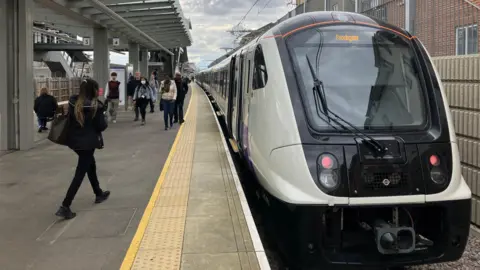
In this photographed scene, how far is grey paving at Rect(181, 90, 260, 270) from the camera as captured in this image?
155 inches

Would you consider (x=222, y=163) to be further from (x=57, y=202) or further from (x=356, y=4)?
(x=356, y=4)

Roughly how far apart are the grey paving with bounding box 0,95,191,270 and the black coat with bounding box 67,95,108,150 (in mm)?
863

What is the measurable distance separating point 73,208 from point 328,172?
11.4 feet

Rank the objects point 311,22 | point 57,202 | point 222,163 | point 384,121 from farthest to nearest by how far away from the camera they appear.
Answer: point 222,163 < point 57,202 < point 311,22 < point 384,121

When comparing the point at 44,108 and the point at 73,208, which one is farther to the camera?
the point at 44,108

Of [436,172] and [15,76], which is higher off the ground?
[15,76]

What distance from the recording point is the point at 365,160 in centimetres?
406

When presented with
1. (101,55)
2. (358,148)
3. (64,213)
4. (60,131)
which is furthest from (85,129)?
(101,55)

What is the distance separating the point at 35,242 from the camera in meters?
4.74

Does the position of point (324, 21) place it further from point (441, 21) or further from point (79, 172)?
point (79, 172)

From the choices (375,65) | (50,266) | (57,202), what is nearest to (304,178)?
(375,65)

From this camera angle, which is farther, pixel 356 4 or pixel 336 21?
pixel 356 4

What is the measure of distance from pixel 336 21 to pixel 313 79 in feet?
2.56

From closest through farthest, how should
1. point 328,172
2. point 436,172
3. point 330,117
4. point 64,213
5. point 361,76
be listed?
point 328,172
point 436,172
point 330,117
point 361,76
point 64,213
